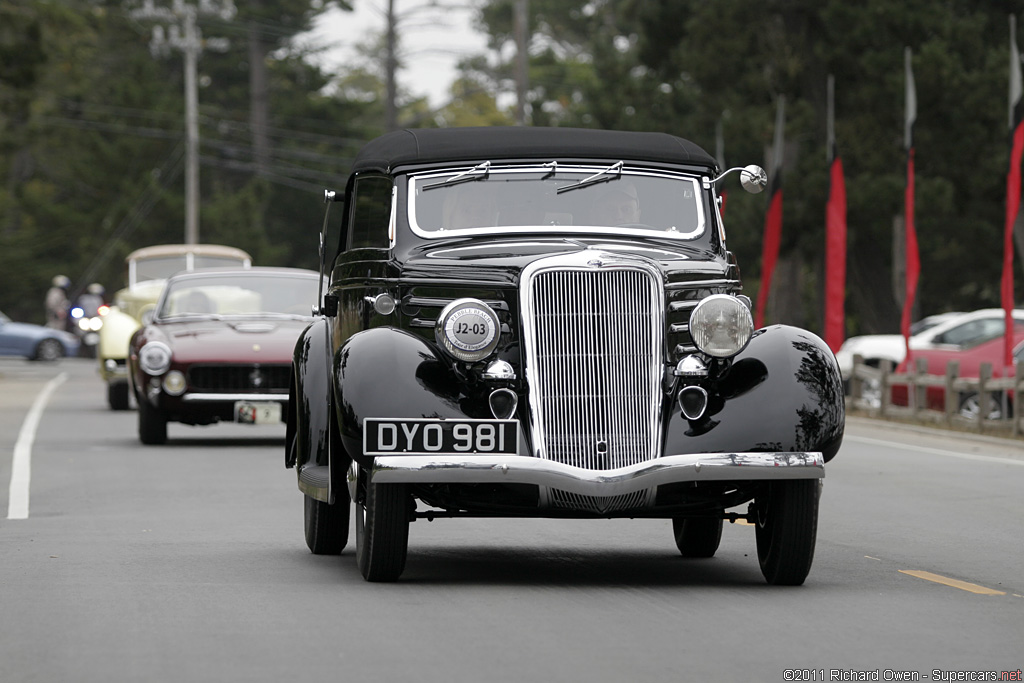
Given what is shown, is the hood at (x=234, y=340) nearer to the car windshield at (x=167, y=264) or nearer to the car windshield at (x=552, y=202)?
the car windshield at (x=552, y=202)

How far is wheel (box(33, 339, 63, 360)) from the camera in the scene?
4975 cm

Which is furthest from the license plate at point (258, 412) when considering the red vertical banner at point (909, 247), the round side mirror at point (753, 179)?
the red vertical banner at point (909, 247)

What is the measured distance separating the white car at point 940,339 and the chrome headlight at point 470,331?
20311 mm

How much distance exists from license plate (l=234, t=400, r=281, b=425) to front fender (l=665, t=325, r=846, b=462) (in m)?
9.44

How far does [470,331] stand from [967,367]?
18262 mm

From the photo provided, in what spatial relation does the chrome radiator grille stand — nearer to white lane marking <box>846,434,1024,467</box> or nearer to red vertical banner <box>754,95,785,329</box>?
white lane marking <box>846,434,1024,467</box>

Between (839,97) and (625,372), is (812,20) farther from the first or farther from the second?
(625,372)

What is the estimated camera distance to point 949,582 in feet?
30.0

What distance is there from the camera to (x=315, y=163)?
69188 millimetres

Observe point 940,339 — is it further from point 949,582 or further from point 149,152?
point 149,152

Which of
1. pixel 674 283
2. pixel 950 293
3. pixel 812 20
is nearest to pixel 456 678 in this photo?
pixel 674 283

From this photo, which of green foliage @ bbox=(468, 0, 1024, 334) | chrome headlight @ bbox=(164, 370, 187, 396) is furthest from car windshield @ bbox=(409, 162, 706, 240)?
green foliage @ bbox=(468, 0, 1024, 334)

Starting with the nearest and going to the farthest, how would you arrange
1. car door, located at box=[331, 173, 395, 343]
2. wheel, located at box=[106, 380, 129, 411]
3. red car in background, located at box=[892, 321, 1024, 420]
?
car door, located at box=[331, 173, 395, 343] < red car in background, located at box=[892, 321, 1024, 420] < wheel, located at box=[106, 380, 129, 411]

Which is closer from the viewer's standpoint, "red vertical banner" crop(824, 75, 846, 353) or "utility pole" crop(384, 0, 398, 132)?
"red vertical banner" crop(824, 75, 846, 353)
